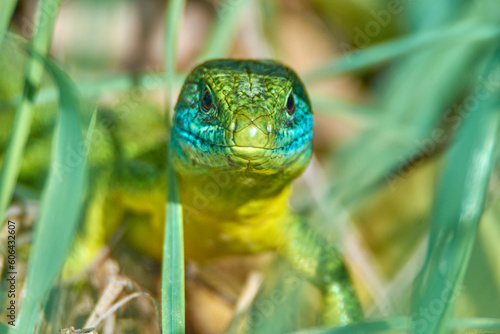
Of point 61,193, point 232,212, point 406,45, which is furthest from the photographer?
point 406,45

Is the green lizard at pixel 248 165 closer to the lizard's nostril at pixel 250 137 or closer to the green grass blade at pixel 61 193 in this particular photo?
the lizard's nostril at pixel 250 137

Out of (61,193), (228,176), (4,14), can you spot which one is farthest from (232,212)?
(4,14)

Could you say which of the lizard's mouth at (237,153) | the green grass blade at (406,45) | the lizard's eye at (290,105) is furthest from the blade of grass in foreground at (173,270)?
the green grass blade at (406,45)

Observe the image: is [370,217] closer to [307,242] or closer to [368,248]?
[368,248]

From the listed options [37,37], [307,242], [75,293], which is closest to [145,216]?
[75,293]

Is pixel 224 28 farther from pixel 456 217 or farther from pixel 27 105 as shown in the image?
pixel 456 217

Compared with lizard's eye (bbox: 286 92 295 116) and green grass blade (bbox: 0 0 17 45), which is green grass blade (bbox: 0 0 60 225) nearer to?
green grass blade (bbox: 0 0 17 45)
